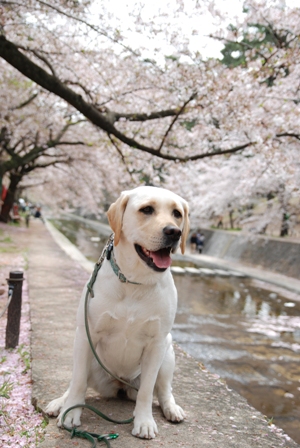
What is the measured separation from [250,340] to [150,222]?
6.22 meters

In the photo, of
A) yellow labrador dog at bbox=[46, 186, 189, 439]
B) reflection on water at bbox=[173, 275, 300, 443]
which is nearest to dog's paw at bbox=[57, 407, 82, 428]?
yellow labrador dog at bbox=[46, 186, 189, 439]

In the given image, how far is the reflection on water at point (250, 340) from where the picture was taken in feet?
17.7

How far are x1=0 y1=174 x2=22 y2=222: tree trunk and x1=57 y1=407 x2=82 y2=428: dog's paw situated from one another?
23.1 meters

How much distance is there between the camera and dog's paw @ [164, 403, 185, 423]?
114 inches

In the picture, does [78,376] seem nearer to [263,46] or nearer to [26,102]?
[263,46]

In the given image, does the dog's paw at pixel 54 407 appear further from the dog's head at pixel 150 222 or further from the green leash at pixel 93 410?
the dog's head at pixel 150 222

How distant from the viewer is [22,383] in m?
3.55

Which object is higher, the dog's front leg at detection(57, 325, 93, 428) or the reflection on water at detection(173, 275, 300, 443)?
the dog's front leg at detection(57, 325, 93, 428)

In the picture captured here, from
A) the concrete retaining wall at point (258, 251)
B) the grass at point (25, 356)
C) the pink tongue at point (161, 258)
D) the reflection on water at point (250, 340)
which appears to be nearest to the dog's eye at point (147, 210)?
the pink tongue at point (161, 258)

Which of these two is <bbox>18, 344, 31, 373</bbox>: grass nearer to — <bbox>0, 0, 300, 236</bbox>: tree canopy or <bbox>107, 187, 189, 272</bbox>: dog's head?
<bbox>107, 187, 189, 272</bbox>: dog's head

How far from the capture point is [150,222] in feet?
8.11

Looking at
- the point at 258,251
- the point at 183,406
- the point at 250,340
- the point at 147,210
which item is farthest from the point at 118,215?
the point at 258,251

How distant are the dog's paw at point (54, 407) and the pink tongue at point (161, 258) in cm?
130

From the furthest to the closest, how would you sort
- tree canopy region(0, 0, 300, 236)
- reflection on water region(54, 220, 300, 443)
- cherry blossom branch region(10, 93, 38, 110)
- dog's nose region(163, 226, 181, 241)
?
cherry blossom branch region(10, 93, 38, 110), tree canopy region(0, 0, 300, 236), reflection on water region(54, 220, 300, 443), dog's nose region(163, 226, 181, 241)
